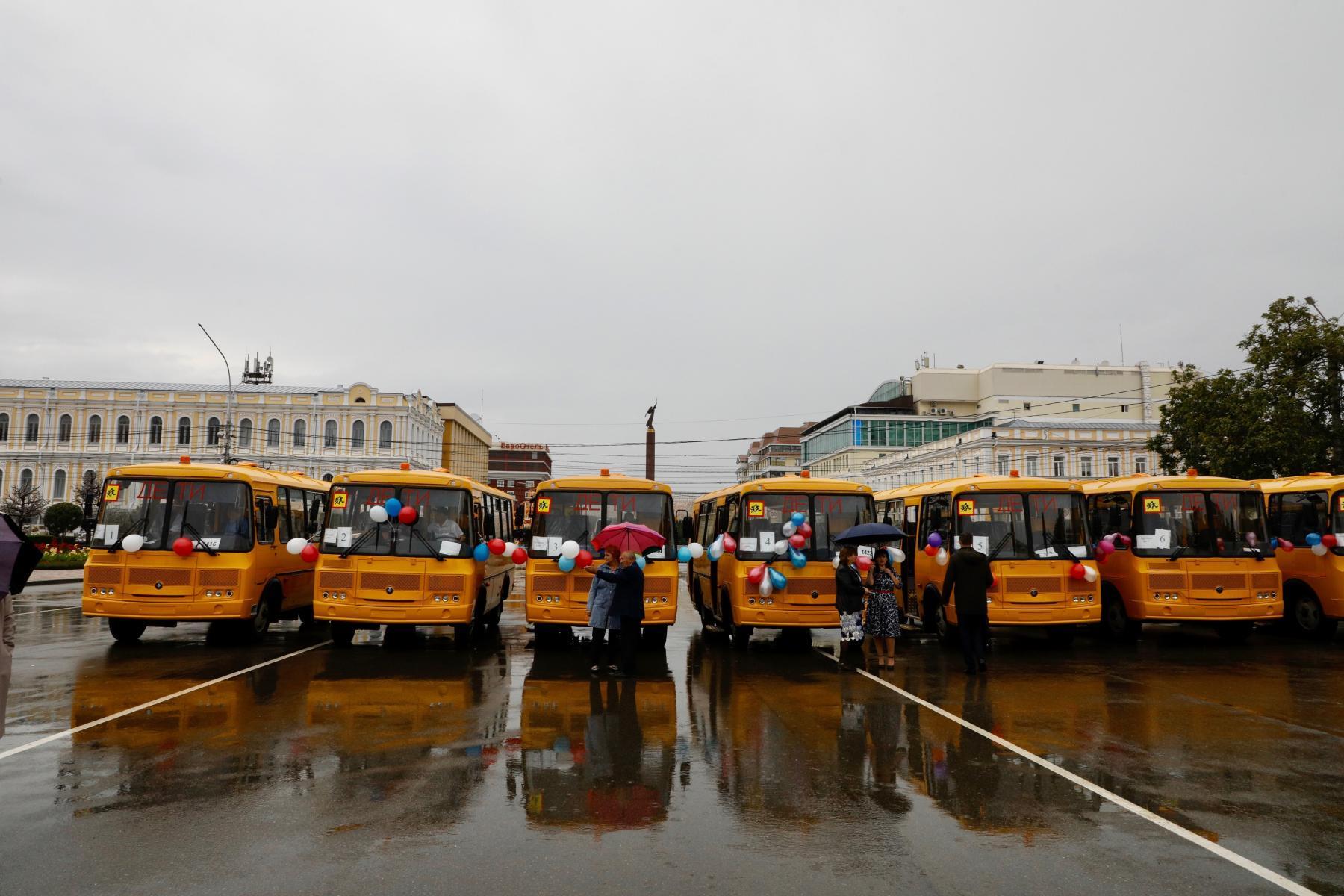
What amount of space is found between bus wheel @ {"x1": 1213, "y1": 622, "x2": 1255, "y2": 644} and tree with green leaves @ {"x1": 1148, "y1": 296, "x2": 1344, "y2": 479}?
12.5m

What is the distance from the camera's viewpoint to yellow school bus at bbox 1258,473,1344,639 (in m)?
14.8

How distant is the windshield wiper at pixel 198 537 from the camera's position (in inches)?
516

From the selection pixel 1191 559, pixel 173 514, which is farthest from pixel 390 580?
pixel 1191 559

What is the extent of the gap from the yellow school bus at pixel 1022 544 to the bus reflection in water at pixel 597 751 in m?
5.75

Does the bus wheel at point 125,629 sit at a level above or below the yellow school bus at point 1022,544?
below

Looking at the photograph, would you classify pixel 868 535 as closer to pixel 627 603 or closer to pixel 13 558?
pixel 627 603

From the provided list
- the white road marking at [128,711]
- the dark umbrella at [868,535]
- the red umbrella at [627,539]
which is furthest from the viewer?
the dark umbrella at [868,535]

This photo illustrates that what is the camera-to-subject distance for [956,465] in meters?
60.8

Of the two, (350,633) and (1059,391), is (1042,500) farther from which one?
(1059,391)


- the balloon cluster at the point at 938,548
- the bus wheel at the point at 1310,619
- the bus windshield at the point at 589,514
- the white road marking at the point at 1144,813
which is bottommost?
the white road marking at the point at 1144,813

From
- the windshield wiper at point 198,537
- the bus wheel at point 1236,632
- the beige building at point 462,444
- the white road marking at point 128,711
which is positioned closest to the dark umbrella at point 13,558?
the white road marking at point 128,711

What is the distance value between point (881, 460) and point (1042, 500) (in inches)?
2561

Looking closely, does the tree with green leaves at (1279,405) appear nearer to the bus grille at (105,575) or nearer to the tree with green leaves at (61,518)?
the bus grille at (105,575)

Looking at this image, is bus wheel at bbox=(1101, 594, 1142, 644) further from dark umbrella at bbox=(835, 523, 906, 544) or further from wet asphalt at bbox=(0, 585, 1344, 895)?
dark umbrella at bbox=(835, 523, 906, 544)
